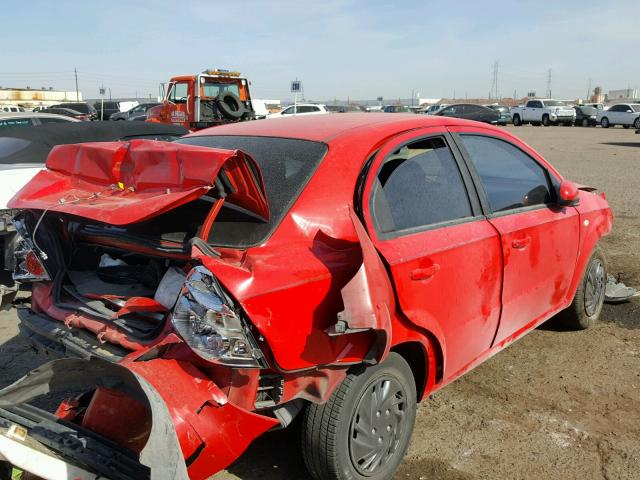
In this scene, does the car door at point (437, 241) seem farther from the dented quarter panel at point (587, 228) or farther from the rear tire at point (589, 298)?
the rear tire at point (589, 298)

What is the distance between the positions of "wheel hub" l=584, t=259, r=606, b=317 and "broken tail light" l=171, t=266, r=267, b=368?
3.37m

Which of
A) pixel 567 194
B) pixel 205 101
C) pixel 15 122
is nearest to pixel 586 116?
pixel 205 101

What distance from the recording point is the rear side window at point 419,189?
2.83m

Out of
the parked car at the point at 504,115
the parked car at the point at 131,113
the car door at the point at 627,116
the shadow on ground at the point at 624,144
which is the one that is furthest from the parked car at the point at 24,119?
the car door at the point at 627,116

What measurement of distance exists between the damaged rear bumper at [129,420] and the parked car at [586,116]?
4354 centimetres

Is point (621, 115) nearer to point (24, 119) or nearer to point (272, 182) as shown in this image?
point (24, 119)

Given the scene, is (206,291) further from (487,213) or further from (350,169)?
(487,213)

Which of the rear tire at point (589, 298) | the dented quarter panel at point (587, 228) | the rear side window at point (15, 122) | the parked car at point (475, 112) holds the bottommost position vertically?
the rear tire at point (589, 298)

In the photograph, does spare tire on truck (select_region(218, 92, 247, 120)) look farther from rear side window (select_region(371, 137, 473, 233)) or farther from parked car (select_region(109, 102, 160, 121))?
rear side window (select_region(371, 137, 473, 233))

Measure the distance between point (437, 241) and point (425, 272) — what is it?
0.74ft

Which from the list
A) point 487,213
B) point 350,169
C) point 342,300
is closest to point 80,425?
point 342,300

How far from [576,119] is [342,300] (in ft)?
144

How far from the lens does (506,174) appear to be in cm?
379

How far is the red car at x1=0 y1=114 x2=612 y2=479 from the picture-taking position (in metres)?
2.16
